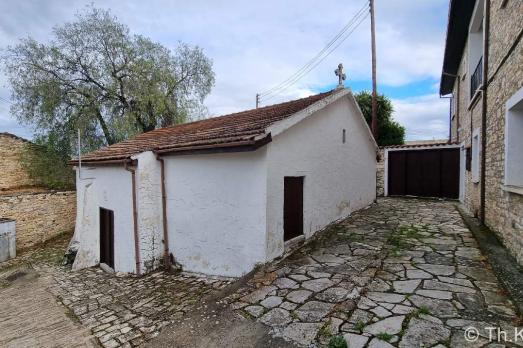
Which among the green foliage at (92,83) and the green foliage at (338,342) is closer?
the green foliage at (338,342)

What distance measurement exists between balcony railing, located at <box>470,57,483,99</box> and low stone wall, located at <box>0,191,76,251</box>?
1737 cm

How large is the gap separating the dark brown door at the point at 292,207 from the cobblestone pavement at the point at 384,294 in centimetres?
47

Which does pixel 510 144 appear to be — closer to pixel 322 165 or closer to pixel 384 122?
pixel 322 165

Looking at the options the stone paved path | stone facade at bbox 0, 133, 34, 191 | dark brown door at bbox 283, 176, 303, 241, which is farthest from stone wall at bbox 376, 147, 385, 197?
stone facade at bbox 0, 133, 34, 191

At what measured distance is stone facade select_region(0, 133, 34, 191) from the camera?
49.7 feet

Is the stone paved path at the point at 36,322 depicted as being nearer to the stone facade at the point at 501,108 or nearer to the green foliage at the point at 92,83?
the stone facade at the point at 501,108

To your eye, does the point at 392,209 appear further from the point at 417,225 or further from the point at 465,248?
the point at 465,248

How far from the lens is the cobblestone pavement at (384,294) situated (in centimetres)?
329

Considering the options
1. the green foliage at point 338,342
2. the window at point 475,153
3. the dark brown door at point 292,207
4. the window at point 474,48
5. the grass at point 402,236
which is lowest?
the green foliage at point 338,342

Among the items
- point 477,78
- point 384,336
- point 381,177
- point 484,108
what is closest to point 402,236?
point 484,108

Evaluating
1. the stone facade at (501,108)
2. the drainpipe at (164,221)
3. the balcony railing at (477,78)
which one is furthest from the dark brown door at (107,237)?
the balcony railing at (477,78)

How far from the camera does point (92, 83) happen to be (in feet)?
55.9

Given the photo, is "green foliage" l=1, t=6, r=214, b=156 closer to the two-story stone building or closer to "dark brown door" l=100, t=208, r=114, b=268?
"dark brown door" l=100, t=208, r=114, b=268

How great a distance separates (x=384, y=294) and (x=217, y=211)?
3.55 metres
